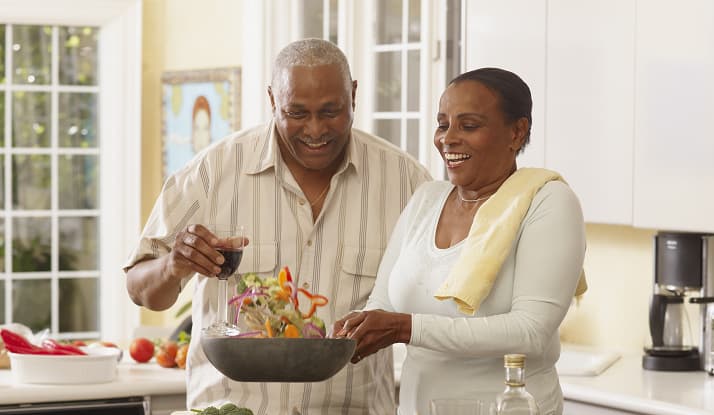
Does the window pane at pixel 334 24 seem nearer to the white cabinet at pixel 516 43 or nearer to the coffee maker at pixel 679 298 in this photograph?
the white cabinet at pixel 516 43

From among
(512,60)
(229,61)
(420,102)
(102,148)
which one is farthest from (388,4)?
(102,148)

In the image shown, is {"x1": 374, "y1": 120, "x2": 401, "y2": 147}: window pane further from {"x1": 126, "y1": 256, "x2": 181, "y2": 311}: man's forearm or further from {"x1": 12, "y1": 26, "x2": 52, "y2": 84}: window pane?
{"x1": 12, "y1": 26, "x2": 52, "y2": 84}: window pane

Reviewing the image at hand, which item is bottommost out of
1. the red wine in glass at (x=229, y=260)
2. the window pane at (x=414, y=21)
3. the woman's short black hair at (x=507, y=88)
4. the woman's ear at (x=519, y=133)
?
the red wine in glass at (x=229, y=260)

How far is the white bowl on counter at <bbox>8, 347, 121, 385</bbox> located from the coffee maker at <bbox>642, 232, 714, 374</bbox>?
159 cm

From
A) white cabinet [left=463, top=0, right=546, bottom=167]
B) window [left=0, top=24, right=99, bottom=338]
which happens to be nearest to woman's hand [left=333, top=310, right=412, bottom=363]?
white cabinet [left=463, top=0, right=546, bottom=167]

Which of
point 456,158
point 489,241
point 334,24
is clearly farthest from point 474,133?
point 334,24

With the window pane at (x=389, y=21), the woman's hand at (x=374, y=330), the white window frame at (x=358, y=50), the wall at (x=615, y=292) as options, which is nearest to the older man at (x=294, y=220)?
the woman's hand at (x=374, y=330)

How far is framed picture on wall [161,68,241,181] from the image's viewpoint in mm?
5793

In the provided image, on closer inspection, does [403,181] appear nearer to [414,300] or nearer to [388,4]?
[414,300]

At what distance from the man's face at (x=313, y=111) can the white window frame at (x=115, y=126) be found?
3.88 meters

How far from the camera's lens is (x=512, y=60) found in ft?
12.1

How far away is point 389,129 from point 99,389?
1.87 metres

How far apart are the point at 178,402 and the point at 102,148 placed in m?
3.27

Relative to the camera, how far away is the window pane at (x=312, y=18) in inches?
186
